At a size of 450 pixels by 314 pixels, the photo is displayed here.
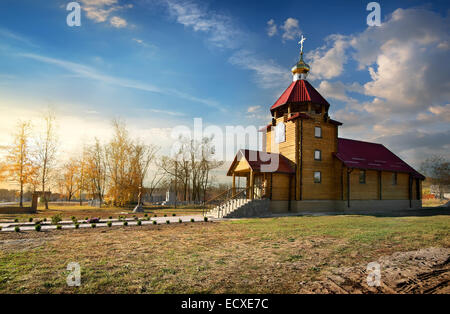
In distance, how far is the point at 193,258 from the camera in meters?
6.07

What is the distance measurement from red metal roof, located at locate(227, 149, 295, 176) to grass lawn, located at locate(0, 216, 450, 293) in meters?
8.94

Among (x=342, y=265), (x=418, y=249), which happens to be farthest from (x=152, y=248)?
(x=418, y=249)

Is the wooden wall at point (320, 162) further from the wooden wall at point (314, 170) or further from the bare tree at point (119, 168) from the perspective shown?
the bare tree at point (119, 168)

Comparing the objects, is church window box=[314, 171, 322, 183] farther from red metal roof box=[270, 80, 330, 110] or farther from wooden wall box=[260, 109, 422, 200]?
red metal roof box=[270, 80, 330, 110]

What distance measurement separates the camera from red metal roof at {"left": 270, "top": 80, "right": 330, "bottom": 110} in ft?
66.1

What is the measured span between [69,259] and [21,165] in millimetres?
23617

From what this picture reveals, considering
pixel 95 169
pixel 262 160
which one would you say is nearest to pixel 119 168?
pixel 95 169

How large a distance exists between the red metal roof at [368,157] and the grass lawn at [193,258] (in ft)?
39.7

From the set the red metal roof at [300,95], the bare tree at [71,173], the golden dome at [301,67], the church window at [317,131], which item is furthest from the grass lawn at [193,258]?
the bare tree at [71,173]

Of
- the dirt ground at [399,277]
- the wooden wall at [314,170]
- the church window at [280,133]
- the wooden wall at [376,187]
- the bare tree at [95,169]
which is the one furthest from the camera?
the bare tree at [95,169]

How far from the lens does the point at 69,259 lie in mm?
6090

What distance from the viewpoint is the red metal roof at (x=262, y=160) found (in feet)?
59.8
